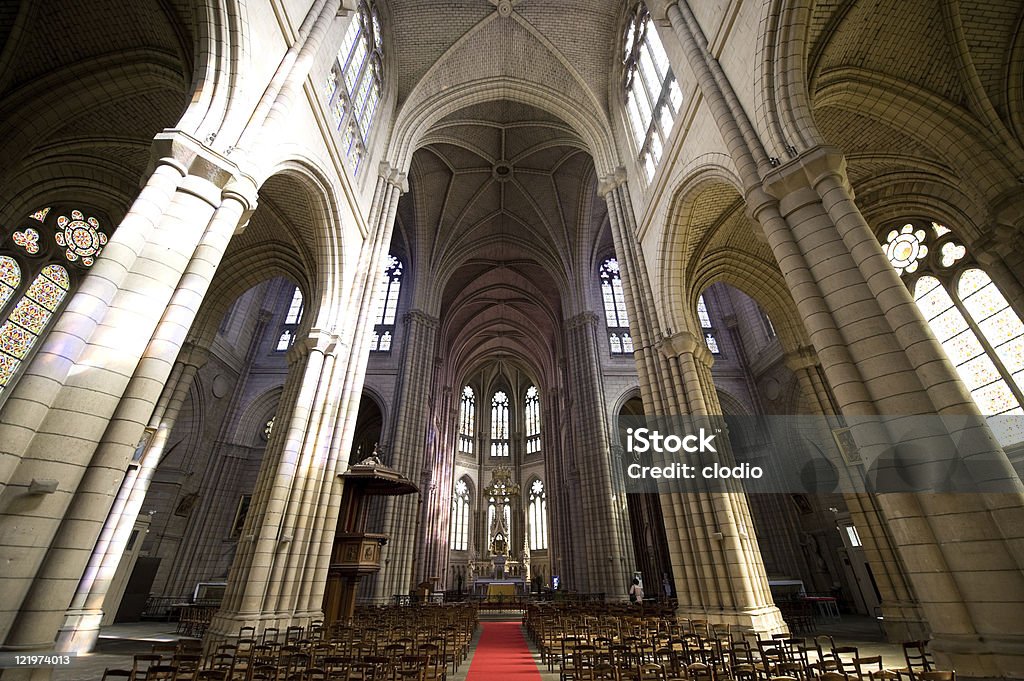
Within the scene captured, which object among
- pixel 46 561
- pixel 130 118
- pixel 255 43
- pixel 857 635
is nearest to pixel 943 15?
pixel 255 43

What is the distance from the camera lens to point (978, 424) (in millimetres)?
3869

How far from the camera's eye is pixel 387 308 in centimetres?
2247

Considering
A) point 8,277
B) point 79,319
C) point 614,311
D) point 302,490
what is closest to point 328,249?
point 302,490

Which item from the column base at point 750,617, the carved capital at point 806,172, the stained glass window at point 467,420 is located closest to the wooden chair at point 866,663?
the column base at point 750,617

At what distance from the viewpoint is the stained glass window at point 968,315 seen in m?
9.46

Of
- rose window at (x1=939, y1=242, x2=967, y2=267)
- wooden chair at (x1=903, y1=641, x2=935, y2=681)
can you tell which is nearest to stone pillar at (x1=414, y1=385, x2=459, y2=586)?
wooden chair at (x1=903, y1=641, x2=935, y2=681)

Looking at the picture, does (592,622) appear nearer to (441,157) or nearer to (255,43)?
(255,43)

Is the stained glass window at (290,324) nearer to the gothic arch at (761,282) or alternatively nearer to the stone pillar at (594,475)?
the stone pillar at (594,475)

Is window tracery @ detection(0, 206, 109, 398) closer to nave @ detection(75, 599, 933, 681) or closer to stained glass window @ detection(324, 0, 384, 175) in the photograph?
nave @ detection(75, 599, 933, 681)

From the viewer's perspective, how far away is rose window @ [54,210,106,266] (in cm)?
1094

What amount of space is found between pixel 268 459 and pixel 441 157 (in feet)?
51.0

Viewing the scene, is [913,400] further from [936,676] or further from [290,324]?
[290,324]

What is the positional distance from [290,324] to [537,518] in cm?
2317

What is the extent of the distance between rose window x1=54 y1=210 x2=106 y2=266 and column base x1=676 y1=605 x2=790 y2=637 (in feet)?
51.6
